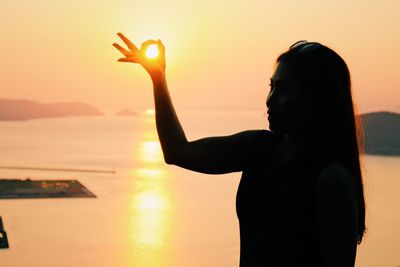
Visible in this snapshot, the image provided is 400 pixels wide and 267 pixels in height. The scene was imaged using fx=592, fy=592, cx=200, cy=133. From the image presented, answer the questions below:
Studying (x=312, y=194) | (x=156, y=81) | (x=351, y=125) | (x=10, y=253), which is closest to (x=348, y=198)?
(x=312, y=194)

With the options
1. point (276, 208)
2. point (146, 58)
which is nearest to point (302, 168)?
point (276, 208)

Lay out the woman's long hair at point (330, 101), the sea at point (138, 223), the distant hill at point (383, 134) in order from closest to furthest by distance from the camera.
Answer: the woman's long hair at point (330, 101) → the sea at point (138, 223) → the distant hill at point (383, 134)

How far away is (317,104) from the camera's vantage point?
1922 millimetres

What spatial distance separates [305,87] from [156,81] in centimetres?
57

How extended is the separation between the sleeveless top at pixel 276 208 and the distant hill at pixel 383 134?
159230mm

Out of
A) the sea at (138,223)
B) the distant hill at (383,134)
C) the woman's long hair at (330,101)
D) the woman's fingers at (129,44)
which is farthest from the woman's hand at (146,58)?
the distant hill at (383,134)

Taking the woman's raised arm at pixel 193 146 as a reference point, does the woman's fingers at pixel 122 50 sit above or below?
above

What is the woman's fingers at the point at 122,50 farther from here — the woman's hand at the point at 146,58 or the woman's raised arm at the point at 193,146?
the woman's raised arm at the point at 193,146

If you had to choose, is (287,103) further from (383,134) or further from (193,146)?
(383,134)

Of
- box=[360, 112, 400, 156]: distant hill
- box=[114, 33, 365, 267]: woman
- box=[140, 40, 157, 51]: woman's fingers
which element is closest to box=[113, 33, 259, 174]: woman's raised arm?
box=[114, 33, 365, 267]: woman

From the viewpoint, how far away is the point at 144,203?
229 feet

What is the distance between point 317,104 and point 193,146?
1.52 ft

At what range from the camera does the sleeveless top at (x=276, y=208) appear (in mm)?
1885

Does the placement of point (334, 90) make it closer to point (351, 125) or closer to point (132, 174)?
point (351, 125)
